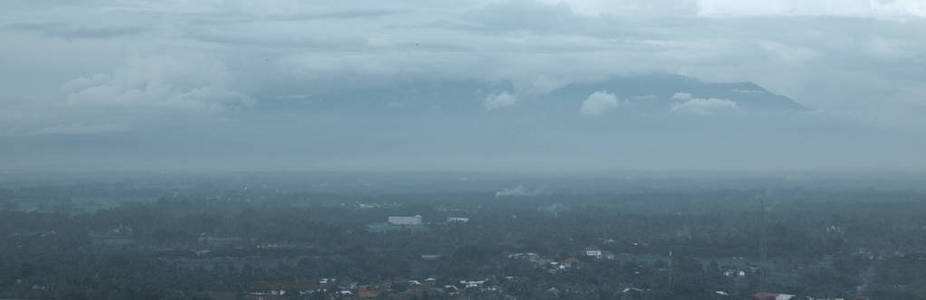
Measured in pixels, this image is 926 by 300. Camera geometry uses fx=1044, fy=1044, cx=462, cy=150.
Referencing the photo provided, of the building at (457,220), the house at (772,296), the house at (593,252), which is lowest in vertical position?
the house at (772,296)

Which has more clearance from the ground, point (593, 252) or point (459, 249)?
point (459, 249)

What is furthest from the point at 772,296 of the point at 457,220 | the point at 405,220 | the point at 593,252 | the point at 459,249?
the point at 405,220

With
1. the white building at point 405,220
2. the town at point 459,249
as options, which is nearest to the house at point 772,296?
the town at point 459,249

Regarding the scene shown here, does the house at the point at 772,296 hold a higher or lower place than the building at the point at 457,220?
lower

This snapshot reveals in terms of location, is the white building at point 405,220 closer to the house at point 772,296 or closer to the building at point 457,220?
the building at point 457,220

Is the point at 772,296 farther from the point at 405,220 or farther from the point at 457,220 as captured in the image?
the point at 405,220

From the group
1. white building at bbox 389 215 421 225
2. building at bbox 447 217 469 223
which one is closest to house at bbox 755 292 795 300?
building at bbox 447 217 469 223

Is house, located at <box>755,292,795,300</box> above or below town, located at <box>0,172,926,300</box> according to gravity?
below

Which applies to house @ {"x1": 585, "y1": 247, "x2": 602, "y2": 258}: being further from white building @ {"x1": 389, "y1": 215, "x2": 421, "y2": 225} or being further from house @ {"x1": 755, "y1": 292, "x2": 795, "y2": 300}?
white building @ {"x1": 389, "y1": 215, "x2": 421, "y2": 225}

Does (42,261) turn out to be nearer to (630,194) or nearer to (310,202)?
(310,202)

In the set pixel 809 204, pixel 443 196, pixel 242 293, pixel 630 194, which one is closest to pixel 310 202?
pixel 443 196

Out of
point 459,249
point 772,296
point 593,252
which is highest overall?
point 459,249
